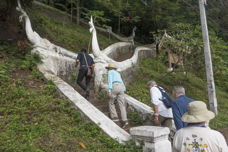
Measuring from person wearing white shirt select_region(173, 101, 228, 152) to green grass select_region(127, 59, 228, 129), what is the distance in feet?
24.4

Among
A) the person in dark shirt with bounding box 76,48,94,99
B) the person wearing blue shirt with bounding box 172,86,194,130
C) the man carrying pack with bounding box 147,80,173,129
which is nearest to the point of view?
the person wearing blue shirt with bounding box 172,86,194,130

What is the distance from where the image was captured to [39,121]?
6.03 metres

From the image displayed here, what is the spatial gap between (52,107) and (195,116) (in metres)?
4.33

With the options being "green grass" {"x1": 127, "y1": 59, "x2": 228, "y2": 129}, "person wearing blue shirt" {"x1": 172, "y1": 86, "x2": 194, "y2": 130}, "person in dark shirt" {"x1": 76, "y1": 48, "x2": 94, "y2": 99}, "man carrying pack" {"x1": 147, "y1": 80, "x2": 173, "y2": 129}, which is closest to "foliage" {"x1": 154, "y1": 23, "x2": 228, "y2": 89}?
"green grass" {"x1": 127, "y1": 59, "x2": 228, "y2": 129}

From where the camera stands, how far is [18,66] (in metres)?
8.73

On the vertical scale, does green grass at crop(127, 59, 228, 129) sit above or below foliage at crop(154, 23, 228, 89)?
below

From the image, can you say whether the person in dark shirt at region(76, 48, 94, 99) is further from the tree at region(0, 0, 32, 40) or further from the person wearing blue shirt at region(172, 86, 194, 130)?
the tree at region(0, 0, 32, 40)

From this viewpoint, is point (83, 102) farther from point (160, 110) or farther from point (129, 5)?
point (129, 5)

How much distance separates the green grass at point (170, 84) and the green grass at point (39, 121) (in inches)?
175

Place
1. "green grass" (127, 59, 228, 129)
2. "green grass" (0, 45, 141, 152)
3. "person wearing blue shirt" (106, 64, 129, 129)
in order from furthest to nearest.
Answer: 1. "green grass" (127, 59, 228, 129)
2. "person wearing blue shirt" (106, 64, 129, 129)
3. "green grass" (0, 45, 141, 152)

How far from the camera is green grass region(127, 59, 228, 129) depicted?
11297 mm

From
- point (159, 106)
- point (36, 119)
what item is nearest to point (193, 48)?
point (159, 106)

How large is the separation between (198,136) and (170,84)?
12188mm

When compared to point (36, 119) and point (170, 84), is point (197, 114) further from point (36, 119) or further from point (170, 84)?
point (170, 84)
